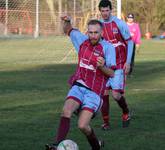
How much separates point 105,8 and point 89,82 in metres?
2.37

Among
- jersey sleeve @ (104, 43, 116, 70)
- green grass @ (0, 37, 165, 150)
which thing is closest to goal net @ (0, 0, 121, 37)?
green grass @ (0, 37, 165, 150)

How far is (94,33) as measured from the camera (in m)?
8.29

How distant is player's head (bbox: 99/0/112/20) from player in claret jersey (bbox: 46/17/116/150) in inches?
70.6

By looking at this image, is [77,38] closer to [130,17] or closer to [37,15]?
[130,17]

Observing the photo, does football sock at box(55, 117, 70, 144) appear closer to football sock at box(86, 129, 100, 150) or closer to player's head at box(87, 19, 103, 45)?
football sock at box(86, 129, 100, 150)

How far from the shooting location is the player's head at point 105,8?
10.3 m

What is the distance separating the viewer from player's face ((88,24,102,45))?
8.23 meters

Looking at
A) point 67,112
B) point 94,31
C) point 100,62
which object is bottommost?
point 67,112

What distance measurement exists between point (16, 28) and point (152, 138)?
2277 centimetres

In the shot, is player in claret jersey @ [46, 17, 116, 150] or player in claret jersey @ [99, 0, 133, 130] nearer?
player in claret jersey @ [46, 17, 116, 150]

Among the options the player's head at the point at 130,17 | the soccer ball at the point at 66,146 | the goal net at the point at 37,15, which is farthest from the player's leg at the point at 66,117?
the goal net at the point at 37,15

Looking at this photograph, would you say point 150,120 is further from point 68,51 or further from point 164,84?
point 68,51

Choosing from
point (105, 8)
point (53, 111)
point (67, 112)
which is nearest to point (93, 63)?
point (67, 112)

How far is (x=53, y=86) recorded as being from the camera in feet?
59.6
